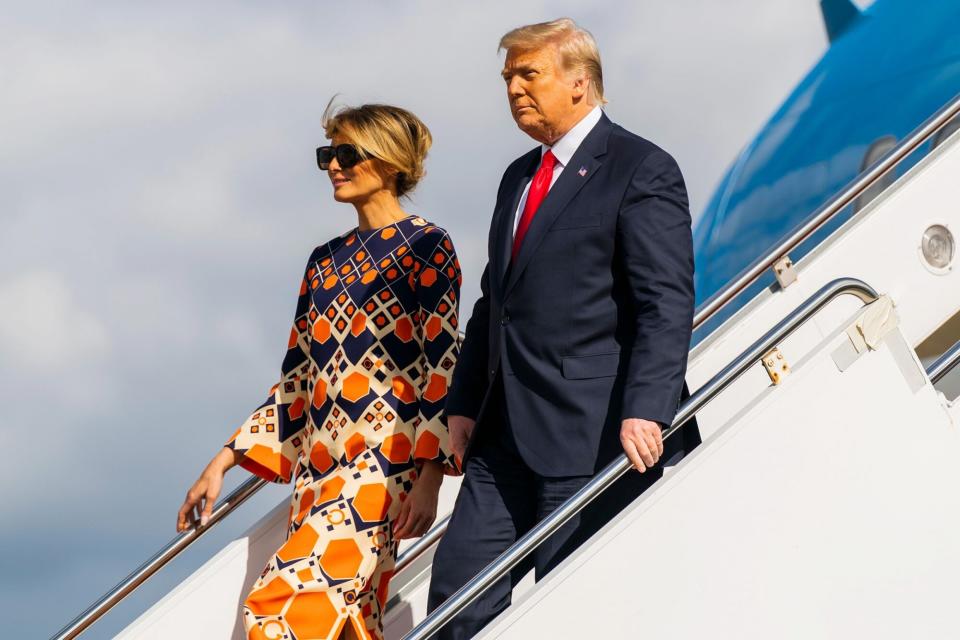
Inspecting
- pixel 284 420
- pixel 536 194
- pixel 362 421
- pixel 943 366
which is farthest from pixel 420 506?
pixel 943 366

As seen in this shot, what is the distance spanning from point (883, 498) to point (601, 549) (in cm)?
89

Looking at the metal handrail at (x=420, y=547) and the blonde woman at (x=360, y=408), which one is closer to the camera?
the blonde woman at (x=360, y=408)

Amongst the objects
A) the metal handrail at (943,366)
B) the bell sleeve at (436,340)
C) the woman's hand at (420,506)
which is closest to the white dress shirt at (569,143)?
the bell sleeve at (436,340)

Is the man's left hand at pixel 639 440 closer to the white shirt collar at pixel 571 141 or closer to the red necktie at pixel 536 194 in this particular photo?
the red necktie at pixel 536 194

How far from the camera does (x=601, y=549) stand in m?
3.46

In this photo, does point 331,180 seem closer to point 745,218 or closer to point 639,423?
point 639,423

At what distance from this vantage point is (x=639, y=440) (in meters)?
3.25

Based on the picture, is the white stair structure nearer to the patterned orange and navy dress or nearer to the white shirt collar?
the patterned orange and navy dress

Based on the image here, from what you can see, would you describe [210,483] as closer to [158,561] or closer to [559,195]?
[158,561]

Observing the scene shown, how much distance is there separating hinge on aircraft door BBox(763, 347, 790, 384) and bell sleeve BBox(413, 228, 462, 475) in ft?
2.92

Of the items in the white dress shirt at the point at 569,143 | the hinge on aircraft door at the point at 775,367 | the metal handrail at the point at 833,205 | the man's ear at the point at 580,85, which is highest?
the man's ear at the point at 580,85

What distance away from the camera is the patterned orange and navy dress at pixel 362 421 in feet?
12.3

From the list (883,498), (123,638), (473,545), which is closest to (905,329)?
(883,498)

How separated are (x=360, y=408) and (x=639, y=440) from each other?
3.26 feet
